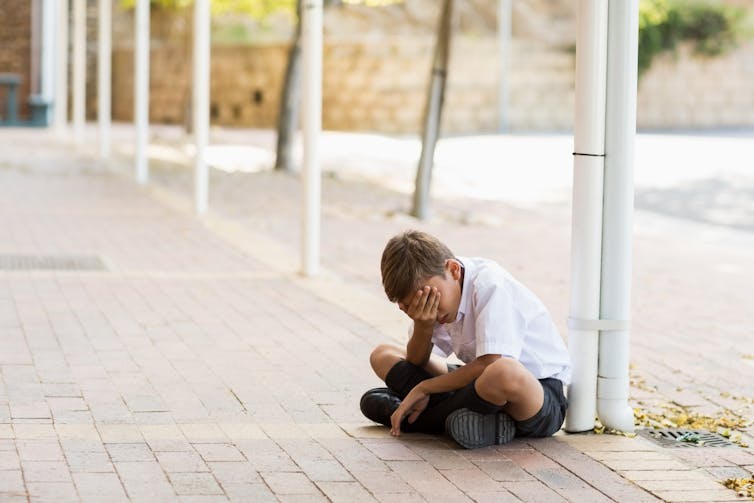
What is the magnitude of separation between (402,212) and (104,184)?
4200 mm

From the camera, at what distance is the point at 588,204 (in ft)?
16.9

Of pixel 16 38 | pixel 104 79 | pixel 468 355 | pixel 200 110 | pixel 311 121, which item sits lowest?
pixel 468 355

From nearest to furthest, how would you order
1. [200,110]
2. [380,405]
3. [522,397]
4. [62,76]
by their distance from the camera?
[522,397] → [380,405] → [200,110] → [62,76]

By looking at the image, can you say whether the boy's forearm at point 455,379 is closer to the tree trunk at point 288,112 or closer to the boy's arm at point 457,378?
the boy's arm at point 457,378

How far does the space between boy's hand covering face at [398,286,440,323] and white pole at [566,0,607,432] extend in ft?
2.39

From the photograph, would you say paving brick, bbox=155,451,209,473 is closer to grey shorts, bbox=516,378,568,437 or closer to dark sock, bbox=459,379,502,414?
dark sock, bbox=459,379,502,414

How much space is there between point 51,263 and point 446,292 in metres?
5.70

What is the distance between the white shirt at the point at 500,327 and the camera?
15.3 ft

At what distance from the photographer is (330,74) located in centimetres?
3631

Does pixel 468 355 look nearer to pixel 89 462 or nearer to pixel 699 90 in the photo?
pixel 89 462

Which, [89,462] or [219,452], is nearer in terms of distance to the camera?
[89,462]

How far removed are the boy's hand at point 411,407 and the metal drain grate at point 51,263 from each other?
196 inches

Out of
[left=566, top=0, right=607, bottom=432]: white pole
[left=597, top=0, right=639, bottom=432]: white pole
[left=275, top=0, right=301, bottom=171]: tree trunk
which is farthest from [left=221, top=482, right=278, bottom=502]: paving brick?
[left=275, top=0, right=301, bottom=171]: tree trunk

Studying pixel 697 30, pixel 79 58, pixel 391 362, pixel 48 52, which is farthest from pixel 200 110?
pixel 697 30
